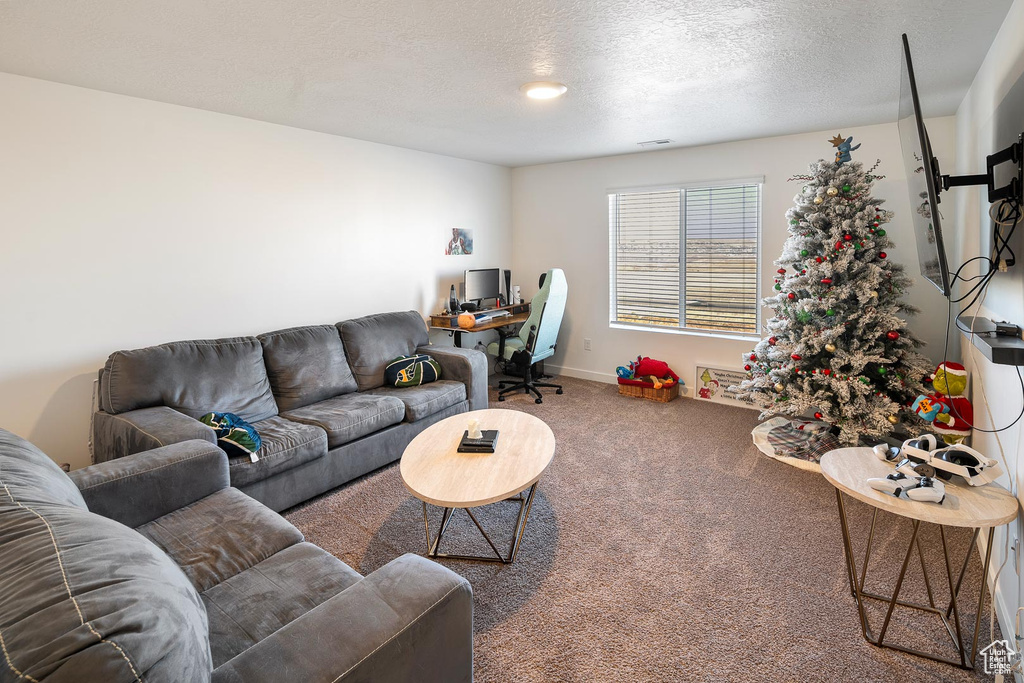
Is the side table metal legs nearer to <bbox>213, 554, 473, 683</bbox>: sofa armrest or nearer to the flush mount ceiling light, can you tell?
<bbox>213, 554, 473, 683</bbox>: sofa armrest

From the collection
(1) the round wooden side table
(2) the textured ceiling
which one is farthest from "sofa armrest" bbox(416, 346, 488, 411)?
(1) the round wooden side table

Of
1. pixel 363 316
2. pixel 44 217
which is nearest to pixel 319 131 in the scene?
pixel 363 316

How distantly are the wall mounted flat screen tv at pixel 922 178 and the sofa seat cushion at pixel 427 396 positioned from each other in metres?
2.90

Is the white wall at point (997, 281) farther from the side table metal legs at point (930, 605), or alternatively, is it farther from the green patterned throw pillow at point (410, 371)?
the green patterned throw pillow at point (410, 371)

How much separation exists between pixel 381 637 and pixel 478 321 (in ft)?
13.1

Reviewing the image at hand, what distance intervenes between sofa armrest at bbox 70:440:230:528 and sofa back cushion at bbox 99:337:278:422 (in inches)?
32.9

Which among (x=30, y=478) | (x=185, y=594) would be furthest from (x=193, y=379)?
(x=185, y=594)

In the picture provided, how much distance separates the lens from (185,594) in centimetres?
112

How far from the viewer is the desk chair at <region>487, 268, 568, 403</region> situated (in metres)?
4.82

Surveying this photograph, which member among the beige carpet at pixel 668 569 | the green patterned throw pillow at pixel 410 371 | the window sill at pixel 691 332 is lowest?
the beige carpet at pixel 668 569

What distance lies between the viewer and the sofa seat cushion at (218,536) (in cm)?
174

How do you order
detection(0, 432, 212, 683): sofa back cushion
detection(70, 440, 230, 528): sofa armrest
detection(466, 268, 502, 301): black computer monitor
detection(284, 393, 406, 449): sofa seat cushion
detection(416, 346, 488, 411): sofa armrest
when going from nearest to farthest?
detection(0, 432, 212, 683): sofa back cushion, detection(70, 440, 230, 528): sofa armrest, detection(284, 393, 406, 449): sofa seat cushion, detection(416, 346, 488, 411): sofa armrest, detection(466, 268, 502, 301): black computer monitor

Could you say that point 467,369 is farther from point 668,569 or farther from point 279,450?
point 668,569

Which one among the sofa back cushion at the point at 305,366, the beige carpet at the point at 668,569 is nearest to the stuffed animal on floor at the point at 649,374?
the beige carpet at the point at 668,569
